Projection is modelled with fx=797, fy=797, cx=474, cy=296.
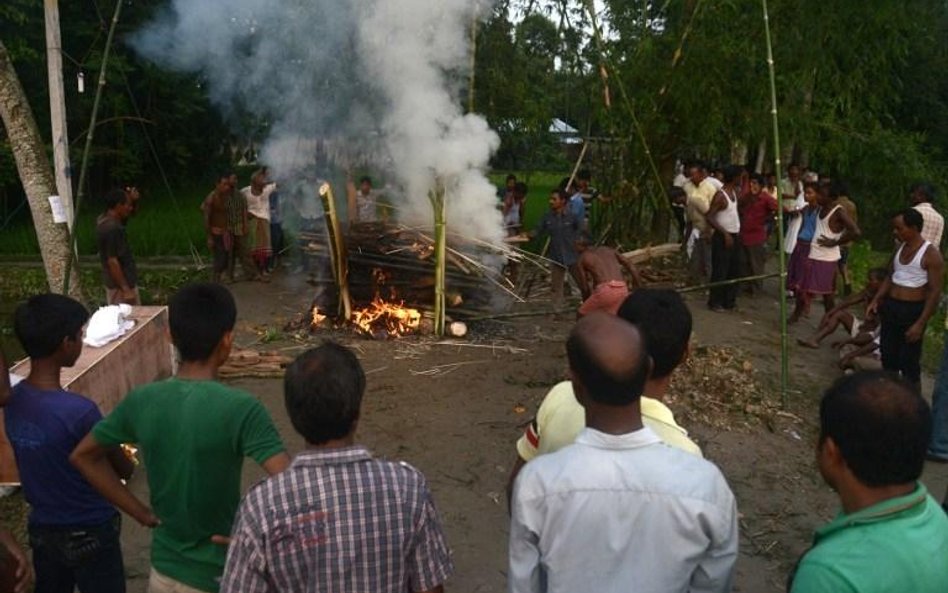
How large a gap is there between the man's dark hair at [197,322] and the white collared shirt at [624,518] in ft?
3.50

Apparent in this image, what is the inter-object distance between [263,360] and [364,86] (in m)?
6.88

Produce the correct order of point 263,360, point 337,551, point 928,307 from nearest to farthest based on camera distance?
point 337,551
point 928,307
point 263,360

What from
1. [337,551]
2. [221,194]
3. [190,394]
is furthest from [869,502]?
[221,194]

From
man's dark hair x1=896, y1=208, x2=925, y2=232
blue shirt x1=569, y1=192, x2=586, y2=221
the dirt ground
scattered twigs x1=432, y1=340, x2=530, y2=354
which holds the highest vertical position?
man's dark hair x1=896, y1=208, x2=925, y2=232

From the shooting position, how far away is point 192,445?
7.52 feet

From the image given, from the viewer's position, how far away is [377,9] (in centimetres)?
930

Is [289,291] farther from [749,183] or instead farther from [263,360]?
[749,183]

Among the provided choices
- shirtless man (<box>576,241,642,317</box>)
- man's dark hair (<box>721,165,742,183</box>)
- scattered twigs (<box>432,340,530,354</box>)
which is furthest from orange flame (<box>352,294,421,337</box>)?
man's dark hair (<box>721,165,742,183</box>)

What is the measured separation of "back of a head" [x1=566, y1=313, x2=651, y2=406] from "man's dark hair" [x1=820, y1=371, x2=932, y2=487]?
47cm

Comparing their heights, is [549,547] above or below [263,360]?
above

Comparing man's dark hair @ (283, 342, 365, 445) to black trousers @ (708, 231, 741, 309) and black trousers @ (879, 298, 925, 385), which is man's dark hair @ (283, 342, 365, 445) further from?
black trousers @ (708, 231, 741, 309)

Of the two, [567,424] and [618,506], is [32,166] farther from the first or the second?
[618,506]

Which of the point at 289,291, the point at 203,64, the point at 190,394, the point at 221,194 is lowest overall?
the point at 289,291

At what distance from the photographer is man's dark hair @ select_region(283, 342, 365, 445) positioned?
6.47 ft
